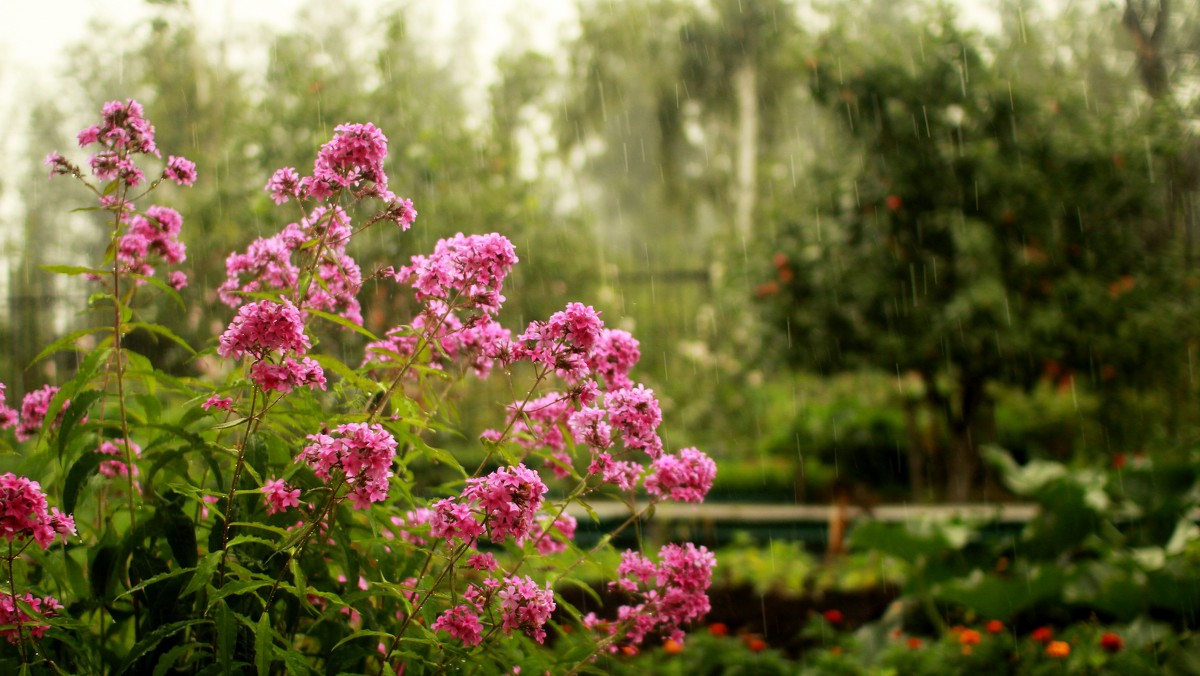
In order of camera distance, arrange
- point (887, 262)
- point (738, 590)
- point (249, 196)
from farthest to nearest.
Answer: point (887, 262), point (249, 196), point (738, 590)

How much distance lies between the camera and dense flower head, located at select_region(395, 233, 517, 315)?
5.91 feet

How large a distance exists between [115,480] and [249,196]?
4969mm

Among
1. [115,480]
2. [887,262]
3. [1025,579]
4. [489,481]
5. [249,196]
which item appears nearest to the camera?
[489,481]

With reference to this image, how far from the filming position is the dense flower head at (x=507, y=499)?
5.36 feet

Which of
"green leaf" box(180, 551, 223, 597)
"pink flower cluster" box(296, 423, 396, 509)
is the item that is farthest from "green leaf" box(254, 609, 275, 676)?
"pink flower cluster" box(296, 423, 396, 509)

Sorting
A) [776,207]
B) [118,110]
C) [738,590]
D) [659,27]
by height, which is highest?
[659,27]

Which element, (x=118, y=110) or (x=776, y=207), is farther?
(x=776, y=207)

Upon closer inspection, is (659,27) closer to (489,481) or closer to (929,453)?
(929,453)

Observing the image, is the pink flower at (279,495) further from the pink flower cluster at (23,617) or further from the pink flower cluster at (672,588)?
the pink flower cluster at (672,588)

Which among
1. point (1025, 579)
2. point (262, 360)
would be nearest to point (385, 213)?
point (262, 360)

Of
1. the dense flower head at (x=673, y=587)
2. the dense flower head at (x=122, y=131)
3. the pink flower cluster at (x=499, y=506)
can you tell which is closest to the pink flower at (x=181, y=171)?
the dense flower head at (x=122, y=131)

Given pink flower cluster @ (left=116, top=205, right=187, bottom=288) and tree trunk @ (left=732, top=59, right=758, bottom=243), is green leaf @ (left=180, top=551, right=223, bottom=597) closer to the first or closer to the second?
pink flower cluster @ (left=116, top=205, right=187, bottom=288)

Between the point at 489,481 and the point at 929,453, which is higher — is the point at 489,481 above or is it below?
above

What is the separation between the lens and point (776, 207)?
811 cm
